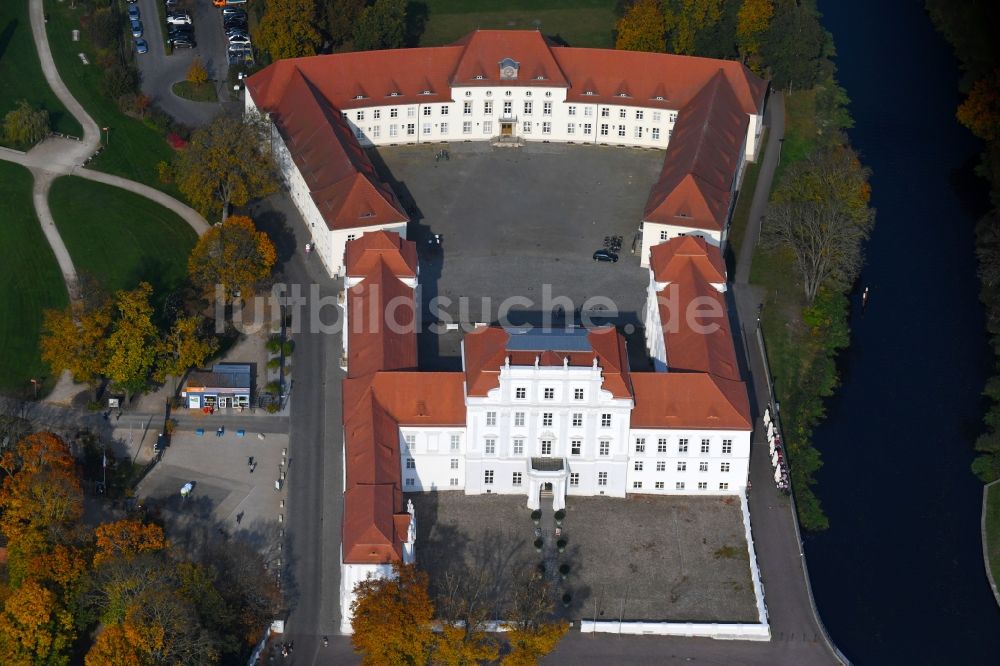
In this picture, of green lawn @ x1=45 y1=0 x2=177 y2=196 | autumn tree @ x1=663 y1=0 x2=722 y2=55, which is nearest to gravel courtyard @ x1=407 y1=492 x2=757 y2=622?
green lawn @ x1=45 y1=0 x2=177 y2=196

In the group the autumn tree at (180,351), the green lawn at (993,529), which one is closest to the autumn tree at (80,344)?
the autumn tree at (180,351)

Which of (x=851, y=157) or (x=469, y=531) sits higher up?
(x=851, y=157)

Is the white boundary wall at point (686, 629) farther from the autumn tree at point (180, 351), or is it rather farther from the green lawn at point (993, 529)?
the autumn tree at point (180, 351)

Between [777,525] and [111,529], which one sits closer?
[111,529]

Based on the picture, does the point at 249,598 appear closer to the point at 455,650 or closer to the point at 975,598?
the point at 455,650

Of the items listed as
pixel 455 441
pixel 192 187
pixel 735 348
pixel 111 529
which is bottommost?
pixel 111 529

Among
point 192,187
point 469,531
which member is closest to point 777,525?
point 469,531

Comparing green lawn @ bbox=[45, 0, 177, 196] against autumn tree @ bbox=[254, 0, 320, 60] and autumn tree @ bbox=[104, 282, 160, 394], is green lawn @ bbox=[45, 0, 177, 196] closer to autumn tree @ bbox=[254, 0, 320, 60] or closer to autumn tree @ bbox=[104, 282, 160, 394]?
autumn tree @ bbox=[254, 0, 320, 60]
